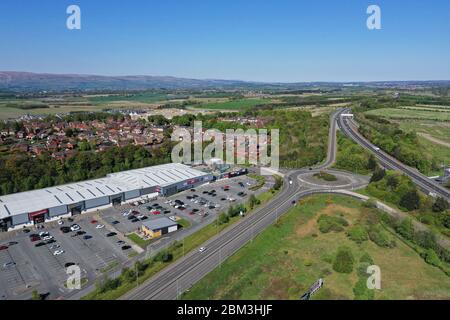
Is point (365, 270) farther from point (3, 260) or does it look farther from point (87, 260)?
point (3, 260)

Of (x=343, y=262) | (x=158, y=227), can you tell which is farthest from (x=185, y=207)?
(x=343, y=262)

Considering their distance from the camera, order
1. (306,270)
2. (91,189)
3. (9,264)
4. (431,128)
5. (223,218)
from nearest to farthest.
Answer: (306,270) < (9,264) < (223,218) < (91,189) < (431,128)

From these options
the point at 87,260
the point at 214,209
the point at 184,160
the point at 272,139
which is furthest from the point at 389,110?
the point at 87,260

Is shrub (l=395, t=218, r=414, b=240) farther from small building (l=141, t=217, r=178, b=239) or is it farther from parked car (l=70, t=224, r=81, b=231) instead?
parked car (l=70, t=224, r=81, b=231)

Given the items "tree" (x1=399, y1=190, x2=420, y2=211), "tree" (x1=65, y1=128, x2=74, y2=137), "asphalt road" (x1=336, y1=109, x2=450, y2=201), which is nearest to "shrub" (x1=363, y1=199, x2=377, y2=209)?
"tree" (x1=399, y1=190, x2=420, y2=211)

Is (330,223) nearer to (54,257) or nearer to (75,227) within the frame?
(54,257)
